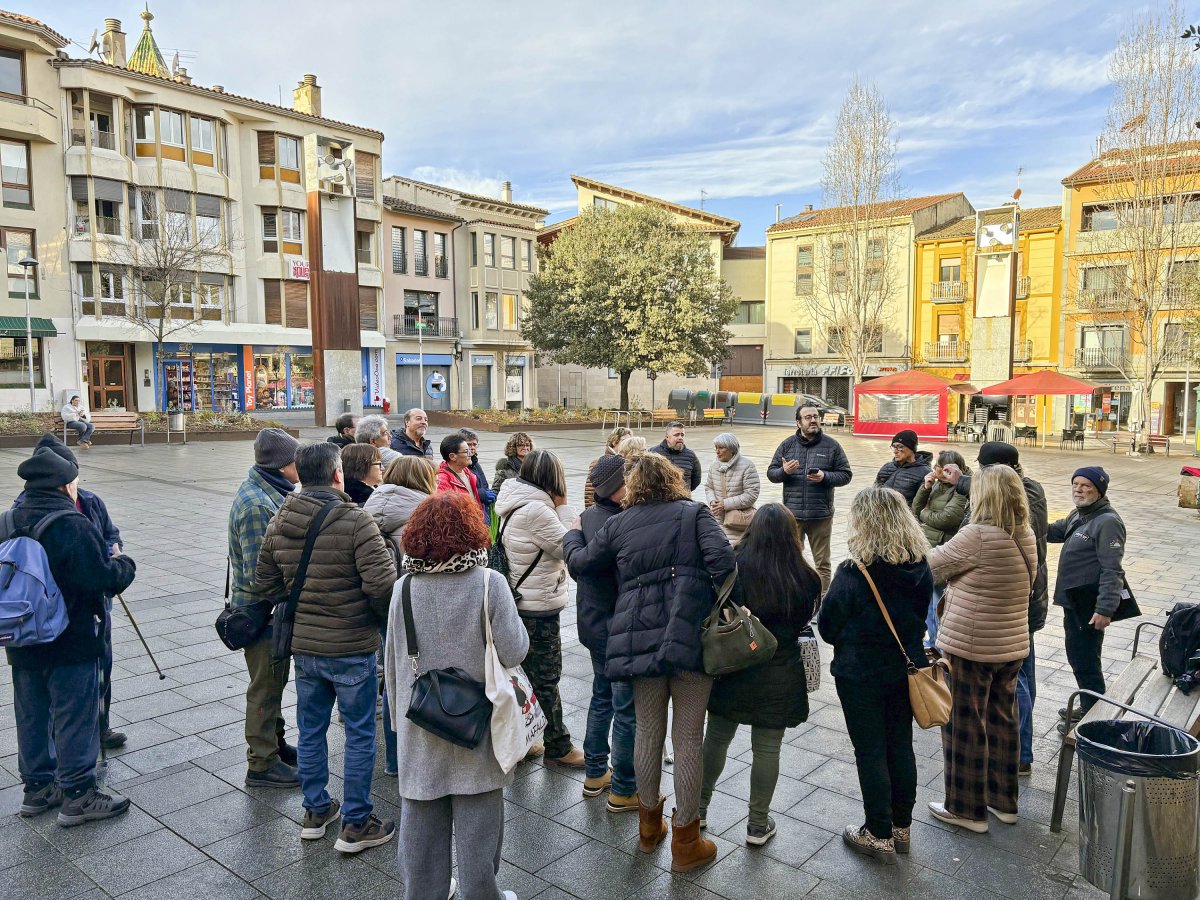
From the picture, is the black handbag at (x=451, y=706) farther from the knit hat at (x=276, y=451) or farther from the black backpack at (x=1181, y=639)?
→ the black backpack at (x=1181, y=639)

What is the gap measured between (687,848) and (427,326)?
41.9m

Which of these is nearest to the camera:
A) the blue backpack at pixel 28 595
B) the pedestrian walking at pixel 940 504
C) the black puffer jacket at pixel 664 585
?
the black puffer jacket at pixel 664 585

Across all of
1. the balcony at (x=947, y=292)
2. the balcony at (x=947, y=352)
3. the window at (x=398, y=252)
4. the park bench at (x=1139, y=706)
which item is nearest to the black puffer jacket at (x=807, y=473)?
the park bench at (x=1139, y=706)

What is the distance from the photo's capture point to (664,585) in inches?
142

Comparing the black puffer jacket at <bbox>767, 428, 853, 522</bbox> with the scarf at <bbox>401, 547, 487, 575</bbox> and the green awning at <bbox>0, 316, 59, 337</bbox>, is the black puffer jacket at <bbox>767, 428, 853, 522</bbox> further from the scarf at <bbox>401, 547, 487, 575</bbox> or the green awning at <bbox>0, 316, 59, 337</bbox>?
the green awning at <bbox>0, 316, 59, 337</bbox>

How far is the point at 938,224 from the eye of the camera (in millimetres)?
47688

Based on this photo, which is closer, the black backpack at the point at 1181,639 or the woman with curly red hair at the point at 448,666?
the woman with curly red hair at the point at 448,666

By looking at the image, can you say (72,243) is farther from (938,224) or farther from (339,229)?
(938,224)

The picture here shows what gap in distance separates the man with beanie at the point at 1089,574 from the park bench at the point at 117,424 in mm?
24236

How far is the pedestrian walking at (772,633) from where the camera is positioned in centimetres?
367

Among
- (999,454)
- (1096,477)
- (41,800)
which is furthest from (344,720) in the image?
(1096,477)

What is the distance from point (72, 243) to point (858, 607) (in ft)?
117

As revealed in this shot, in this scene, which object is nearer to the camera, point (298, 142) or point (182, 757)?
point (182, 757)

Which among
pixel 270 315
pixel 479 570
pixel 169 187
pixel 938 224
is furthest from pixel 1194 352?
pixel 169 187
